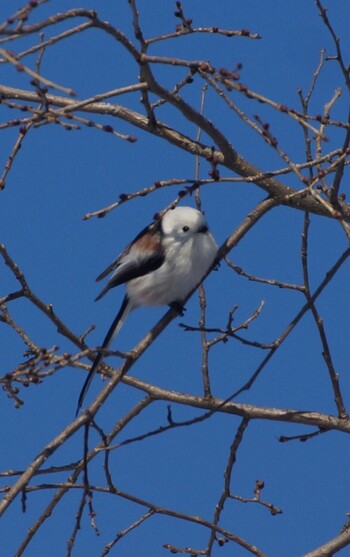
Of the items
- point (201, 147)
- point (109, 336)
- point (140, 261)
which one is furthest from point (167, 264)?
point (201, 147)

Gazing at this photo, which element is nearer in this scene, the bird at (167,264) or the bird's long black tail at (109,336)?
the bird's long black tail at (109,336)

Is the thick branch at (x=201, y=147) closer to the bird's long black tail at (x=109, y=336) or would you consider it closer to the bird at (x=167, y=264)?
the bird at (x=167, y=264)

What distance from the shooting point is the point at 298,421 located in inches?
161

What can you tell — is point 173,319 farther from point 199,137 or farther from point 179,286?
point 199,137

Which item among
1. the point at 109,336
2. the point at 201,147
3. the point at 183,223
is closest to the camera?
the point at 201,147

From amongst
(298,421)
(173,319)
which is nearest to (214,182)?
(173,319)

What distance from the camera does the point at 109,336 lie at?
14.5 feet

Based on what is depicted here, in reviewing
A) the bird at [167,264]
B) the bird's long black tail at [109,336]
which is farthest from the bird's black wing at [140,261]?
the bird's long black tail at [109,336]

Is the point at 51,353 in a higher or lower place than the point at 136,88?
lower

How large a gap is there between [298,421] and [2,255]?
151cm

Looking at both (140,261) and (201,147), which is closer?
(201,147)

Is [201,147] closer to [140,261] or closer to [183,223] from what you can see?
[183,223]

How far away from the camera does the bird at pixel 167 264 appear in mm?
4461

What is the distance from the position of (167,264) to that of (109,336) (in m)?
0.44
